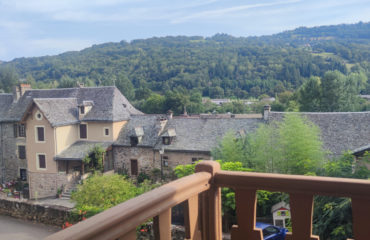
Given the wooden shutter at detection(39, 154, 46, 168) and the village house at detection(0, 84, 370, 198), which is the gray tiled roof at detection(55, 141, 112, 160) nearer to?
the village house at detection(0, 84, 370, 198)

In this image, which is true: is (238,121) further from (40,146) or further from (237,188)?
(237,188)

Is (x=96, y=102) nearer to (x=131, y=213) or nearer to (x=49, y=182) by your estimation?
(x=49, y=182)

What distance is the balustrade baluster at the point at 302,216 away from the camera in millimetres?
2369

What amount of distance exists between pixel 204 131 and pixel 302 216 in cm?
2193

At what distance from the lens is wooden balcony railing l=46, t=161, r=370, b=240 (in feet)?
6.00

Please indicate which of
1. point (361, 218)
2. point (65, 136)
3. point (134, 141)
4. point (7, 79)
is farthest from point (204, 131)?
point (7, 79)

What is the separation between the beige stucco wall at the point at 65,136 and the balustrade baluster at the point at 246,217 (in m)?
24.6

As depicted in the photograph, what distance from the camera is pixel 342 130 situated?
70.1 feet

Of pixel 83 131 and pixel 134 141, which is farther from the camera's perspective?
pixel 83 131

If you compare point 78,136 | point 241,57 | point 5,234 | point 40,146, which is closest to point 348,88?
point 78,136

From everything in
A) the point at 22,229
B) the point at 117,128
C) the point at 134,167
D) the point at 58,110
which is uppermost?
the point at 58,110

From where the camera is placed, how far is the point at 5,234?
631 inches

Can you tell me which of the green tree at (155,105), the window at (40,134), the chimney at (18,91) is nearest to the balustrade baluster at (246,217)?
the window at (40,134)

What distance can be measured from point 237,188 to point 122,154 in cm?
2369
